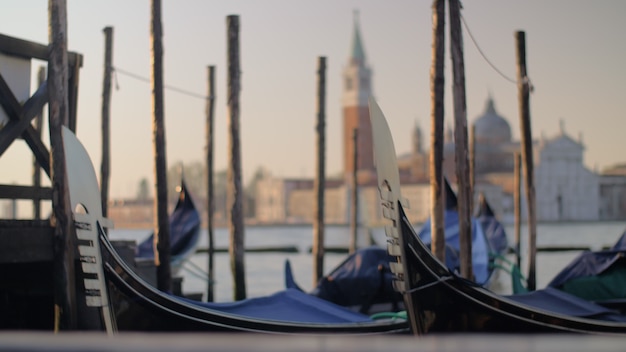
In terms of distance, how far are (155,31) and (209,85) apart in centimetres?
291

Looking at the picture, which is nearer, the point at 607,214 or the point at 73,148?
the point at 73,148

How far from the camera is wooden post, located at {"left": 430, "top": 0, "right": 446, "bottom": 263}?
511cm

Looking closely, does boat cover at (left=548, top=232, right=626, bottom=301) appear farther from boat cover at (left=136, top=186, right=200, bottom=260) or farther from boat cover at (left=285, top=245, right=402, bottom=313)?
boat cover at (left=136, top=186, right=200, bottom=260)

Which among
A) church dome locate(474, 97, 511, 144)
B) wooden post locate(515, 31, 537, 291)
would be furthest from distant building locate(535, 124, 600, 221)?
wooden post locate(515, 31, 537, 291)

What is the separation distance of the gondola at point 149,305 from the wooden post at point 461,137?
1.24 metres

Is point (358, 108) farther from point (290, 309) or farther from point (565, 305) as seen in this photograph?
point (290, 309)

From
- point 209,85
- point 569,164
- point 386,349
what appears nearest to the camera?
point 386,349

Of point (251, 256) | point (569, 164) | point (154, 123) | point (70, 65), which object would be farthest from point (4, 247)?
point (569, 164)

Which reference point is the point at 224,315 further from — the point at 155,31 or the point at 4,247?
the point at 155,31

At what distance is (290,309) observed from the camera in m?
4.08

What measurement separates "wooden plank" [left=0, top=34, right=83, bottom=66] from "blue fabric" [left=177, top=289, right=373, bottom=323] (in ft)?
4.66

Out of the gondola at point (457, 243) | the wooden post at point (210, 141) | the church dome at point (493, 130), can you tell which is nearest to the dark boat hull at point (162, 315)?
the gondola at point (457, 243)

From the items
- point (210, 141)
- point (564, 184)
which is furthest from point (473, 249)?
point (564, 184)

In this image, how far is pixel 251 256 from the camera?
18.6 metres
